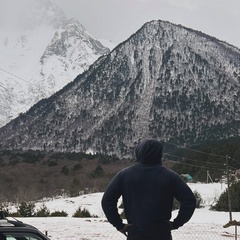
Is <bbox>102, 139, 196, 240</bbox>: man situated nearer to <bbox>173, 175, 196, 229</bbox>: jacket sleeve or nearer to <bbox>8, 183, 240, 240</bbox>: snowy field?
<bbox>173, 175, 196, 229</bbox>: jacket sleeve

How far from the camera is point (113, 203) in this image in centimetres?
421

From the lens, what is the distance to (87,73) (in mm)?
186750

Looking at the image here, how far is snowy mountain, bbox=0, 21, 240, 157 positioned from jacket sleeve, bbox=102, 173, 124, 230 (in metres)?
132

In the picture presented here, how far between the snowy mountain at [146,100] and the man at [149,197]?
432ft

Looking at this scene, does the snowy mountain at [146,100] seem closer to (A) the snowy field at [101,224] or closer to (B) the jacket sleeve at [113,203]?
(A) the snowy field at [101,224]

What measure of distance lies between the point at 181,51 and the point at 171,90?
17076 mm

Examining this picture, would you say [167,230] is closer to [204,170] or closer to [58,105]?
[204,170]

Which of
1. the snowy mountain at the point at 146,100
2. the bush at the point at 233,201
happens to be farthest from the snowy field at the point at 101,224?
the snowy mountain at the point at 146,100

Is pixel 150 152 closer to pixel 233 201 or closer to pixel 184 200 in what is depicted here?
pixel 184 200

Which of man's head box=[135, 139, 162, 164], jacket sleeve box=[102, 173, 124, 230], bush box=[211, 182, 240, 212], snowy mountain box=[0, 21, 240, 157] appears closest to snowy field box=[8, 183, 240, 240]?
bush box=[211, 182, 240, 212]

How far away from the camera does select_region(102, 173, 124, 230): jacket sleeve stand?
4.19 m

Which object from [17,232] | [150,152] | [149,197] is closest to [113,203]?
[149,197]

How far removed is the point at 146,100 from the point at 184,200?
15194cm

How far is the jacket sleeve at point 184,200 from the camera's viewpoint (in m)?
4.13
